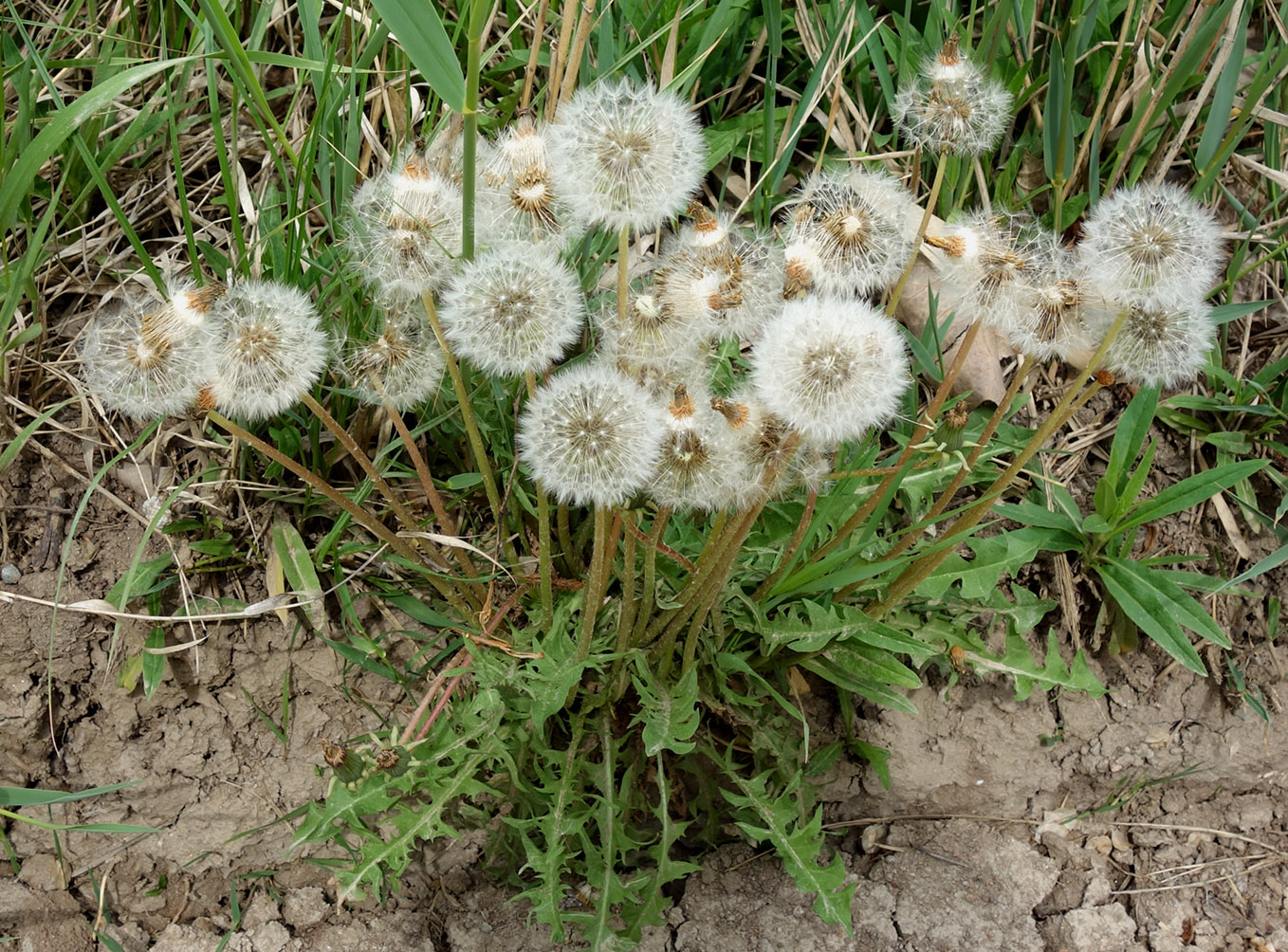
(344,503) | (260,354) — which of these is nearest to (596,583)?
(344,503)

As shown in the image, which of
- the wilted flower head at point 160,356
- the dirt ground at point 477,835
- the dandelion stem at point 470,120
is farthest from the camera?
the dirt ground at point 477,835

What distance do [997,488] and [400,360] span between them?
140cm

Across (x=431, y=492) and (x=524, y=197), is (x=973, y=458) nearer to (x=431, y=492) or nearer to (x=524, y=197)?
(x=524, y=197)

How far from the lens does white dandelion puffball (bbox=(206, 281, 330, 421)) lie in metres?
2.12

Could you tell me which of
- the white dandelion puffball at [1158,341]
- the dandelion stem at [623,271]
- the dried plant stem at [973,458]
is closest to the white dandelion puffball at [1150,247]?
the white dandelion puffball at [1158,341]

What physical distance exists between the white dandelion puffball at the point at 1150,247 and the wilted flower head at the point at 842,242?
394mm

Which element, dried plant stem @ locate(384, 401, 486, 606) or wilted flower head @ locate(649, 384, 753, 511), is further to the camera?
dried plant stem @ locate(384, 401, 486, 606)

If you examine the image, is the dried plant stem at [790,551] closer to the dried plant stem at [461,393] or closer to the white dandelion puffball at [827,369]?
the white dandelion puffball at [827,369]

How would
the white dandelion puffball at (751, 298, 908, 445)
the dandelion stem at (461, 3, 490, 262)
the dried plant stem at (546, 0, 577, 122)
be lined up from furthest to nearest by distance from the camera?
1. the dried plant stem at (546, 0, 577, 122)
2. the white dandelion puffball at (751, 298, 908, 445)
3. the dandelion stem at (461, 3, 490, 262)

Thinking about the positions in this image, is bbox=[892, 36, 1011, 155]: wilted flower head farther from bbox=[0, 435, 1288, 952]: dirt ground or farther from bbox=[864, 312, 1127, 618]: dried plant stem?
bbox=[0, 435, 1288, 952]: dirt ground

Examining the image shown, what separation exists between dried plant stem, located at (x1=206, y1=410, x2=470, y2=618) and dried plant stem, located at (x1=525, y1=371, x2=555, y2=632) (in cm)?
29

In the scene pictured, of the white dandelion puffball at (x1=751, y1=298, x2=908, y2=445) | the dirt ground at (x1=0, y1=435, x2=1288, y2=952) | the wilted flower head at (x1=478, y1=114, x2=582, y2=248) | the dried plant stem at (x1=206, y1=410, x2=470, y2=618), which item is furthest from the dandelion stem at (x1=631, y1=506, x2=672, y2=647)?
the dirt ground at (x1=0, y1=435, x2=1288, y2=952)

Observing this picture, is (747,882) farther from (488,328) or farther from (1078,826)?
(488,328)

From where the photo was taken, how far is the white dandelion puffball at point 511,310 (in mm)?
2098
